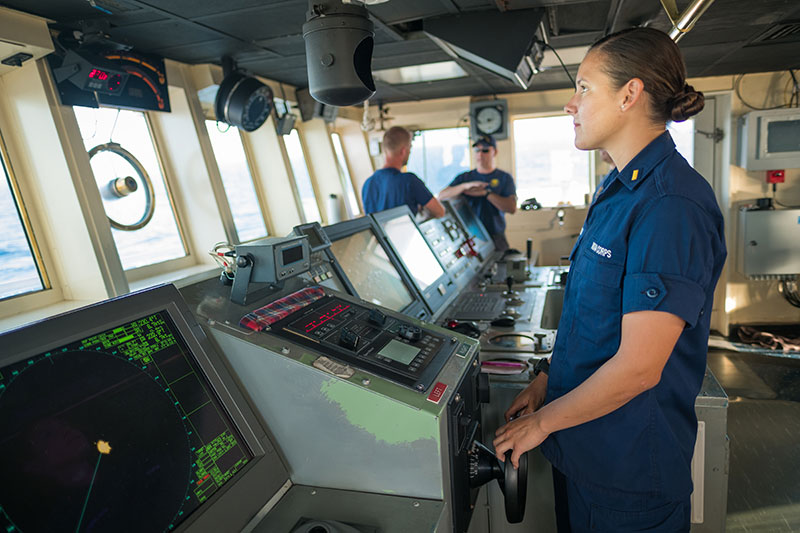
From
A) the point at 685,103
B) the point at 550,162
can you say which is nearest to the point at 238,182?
the point at 550,162

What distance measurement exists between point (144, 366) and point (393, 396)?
47cm

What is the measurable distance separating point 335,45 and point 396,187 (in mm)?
1895

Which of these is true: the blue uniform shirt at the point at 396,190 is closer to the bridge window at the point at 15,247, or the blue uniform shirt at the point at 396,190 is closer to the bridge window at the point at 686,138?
the bridge window at the point at 15,247

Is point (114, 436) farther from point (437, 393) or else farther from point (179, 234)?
point (179, 234)

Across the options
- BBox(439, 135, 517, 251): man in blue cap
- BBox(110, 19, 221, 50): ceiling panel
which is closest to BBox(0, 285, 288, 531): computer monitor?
BBox(110, 19, 221, 50): ceiling panel

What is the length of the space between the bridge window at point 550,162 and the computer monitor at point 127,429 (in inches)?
221

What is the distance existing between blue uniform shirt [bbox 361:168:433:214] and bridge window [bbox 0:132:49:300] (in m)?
1.94

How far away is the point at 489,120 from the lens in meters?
5.84

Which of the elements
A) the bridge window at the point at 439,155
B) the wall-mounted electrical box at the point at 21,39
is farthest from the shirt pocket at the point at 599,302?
the bridge window at the point at 439,155

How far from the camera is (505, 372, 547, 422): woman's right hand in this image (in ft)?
4.66

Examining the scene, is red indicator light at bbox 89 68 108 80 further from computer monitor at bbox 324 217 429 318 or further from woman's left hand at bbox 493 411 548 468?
woman's left hand at bbox 493 411 548 468

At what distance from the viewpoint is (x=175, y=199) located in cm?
407

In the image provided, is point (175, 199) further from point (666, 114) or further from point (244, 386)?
point (666, 114)

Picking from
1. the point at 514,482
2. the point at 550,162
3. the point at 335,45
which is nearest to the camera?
the point at 514,482
